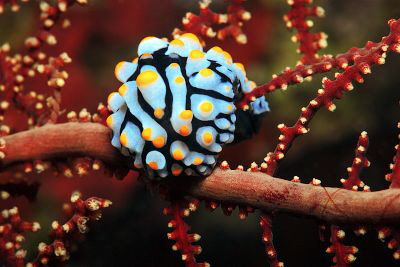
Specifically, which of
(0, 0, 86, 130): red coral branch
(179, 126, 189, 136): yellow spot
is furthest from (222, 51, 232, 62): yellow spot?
(0, 0, 86, 130): red coral branch

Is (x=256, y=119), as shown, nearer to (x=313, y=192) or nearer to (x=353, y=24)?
(x=313, y=192)

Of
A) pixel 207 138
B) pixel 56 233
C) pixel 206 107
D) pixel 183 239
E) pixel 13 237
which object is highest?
pixel 206 107

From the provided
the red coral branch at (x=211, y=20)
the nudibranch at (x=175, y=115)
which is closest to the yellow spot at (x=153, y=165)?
the nudibranch at (x=175, y=115)

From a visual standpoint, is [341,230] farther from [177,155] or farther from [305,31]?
[305,31]

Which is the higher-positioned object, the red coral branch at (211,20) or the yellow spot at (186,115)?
the red coral branch at (211,20)

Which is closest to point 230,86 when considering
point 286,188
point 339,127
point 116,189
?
point 286,188

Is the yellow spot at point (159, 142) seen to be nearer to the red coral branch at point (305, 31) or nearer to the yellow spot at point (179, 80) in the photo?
the yellow spot at point (179, 80)

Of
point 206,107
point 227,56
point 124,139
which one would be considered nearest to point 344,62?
point 227,56
